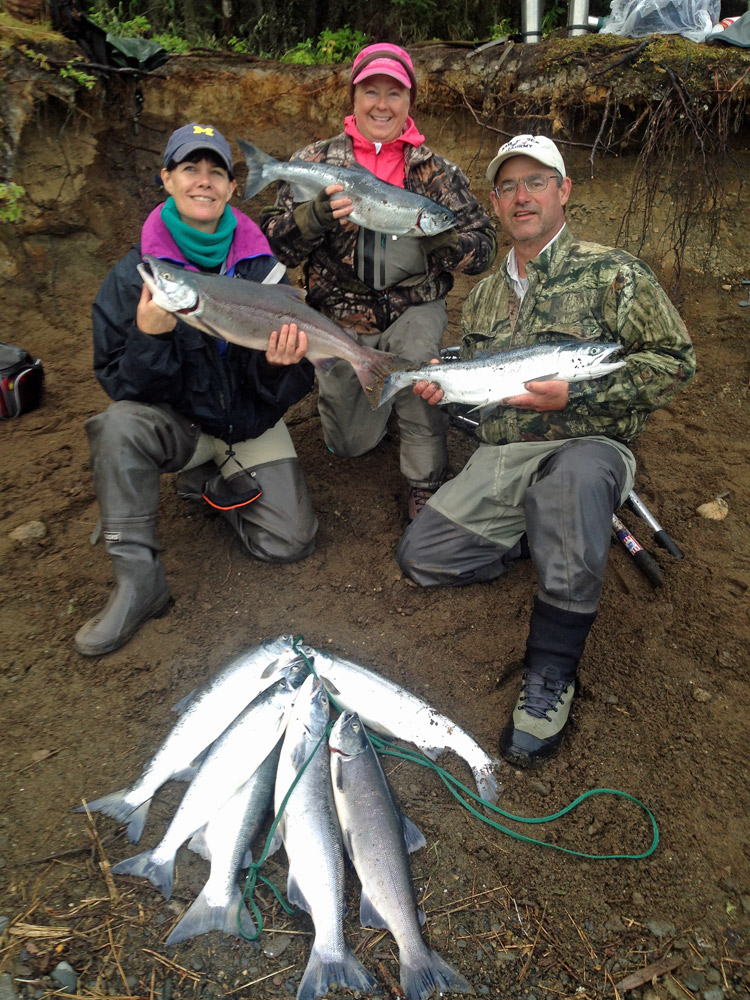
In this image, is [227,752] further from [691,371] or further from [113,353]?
[691,371]

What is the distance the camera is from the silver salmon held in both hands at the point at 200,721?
275 centimetres

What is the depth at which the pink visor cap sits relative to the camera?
160 inches

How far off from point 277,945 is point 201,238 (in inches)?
129

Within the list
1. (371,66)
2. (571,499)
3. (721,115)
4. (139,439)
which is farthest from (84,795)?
(721,115)

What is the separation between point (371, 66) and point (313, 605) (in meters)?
3.18

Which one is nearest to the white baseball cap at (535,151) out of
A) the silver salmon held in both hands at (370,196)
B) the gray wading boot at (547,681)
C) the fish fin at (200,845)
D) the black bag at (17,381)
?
the silver salmon held in both hands at (370,196)

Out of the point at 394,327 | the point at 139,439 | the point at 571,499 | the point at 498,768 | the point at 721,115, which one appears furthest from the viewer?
the point at 721,115

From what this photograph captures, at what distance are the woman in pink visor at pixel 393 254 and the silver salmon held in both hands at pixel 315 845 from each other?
76.5 inches

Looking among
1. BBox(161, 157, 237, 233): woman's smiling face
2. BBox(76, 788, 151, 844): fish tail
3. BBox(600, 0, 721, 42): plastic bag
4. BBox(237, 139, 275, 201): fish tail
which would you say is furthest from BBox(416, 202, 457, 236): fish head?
BBox(600, 0, 721, 42): plastic bag

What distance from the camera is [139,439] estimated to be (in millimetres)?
3629

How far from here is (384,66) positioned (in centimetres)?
407

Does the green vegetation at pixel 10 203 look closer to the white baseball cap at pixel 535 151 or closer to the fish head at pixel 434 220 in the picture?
the fish head at pixel 434 220

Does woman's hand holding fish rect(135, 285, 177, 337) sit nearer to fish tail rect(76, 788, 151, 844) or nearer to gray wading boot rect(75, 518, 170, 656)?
gray wading boot rect(75, 518, 170, 656)

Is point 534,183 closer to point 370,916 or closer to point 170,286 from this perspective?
point 170,286
